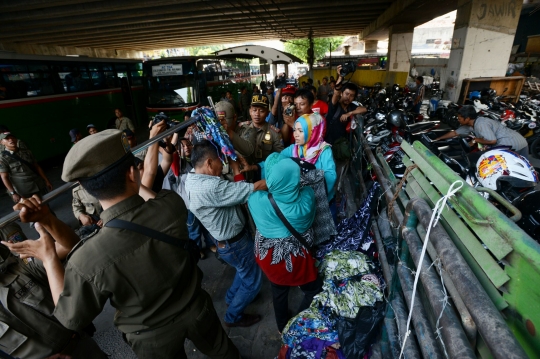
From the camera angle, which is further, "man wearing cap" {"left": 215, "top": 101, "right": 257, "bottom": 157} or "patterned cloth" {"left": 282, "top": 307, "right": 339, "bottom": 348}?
"man wearing cap" {"left": 215, "top": 101, "right": 257, "bottom": 157}

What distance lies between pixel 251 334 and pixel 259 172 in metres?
1.74

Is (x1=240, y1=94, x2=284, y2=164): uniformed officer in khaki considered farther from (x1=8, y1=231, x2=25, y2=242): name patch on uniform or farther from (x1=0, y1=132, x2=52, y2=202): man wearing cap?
(x1=0, y1=132, x2=52, y2=202): man wearing cap

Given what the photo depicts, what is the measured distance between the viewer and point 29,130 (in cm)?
786

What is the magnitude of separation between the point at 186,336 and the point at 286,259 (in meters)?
0.86

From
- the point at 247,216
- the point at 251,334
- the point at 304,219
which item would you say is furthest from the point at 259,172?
the point at 251,334

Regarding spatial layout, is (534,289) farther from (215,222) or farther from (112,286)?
(215,222)

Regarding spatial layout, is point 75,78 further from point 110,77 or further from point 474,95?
point 474,95

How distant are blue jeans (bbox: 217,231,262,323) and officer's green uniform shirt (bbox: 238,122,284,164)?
129 cm

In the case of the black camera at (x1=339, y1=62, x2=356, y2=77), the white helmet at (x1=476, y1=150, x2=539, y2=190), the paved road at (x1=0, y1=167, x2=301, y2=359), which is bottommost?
the paved road at (x1=0, y1=167, x2=301, y2=359)

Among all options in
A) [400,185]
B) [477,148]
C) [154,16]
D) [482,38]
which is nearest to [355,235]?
[400,185]

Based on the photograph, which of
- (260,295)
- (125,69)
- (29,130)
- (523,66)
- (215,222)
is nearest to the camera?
(215,222)

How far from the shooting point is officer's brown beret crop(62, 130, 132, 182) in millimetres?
1330

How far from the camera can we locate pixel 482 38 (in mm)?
7621

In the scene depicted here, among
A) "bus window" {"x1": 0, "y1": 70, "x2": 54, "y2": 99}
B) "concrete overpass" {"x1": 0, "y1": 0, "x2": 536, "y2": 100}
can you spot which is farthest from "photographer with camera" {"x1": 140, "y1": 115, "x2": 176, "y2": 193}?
"concrete overpass" {"x1": 0, "y1": 0, "x2": 536, "y2": 100}
